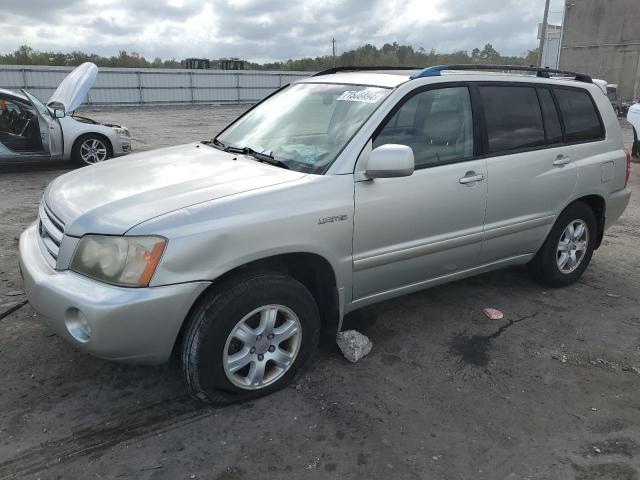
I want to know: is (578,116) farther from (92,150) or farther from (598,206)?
(92,150)

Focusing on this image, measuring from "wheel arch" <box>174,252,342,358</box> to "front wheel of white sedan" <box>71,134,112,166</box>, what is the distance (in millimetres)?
7734

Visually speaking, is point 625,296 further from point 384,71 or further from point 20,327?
point 20,327

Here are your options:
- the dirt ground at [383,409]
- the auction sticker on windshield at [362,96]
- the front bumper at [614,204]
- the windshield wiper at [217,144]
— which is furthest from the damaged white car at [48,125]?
the front bumper at [614,204]

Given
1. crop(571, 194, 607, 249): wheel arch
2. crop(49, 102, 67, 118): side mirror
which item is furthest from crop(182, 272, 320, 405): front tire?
crop(49, 102, 67, 118): side mirror

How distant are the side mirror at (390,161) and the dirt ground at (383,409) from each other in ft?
4.07

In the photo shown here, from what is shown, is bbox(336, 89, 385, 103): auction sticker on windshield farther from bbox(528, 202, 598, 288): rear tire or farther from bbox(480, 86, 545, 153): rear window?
bbox(528, 202, 598, 288): rear tire

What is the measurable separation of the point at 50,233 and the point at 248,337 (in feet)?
4.09

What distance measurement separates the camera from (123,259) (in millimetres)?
2475

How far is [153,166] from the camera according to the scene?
11.2 feet

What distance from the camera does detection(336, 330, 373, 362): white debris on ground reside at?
3361 mm

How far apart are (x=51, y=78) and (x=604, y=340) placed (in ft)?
87.1

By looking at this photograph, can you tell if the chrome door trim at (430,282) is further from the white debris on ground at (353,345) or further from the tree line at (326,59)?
the tree line at (326,59)

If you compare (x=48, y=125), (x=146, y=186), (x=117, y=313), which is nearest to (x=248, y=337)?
(x=117, y=313)

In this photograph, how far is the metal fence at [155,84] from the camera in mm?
23922
